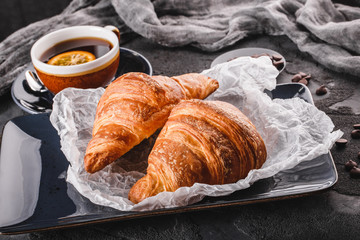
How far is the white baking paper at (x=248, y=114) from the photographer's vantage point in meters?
1.00

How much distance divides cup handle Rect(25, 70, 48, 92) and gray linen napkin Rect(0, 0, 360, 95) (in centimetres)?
15

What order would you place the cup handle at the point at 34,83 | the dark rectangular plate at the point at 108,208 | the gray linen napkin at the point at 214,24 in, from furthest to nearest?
the gray linen napkin at the point at 214,24, the cup handle at the point at 34,83, the dark rectangular plate at the point at 108,208

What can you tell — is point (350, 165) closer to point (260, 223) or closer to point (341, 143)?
point (341, 143)

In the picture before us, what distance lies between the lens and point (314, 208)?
106 cm

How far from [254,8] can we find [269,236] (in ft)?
4.10

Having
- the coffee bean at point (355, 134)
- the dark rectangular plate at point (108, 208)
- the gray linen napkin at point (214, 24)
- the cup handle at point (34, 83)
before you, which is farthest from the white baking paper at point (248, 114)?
the gray linen napkin at point (214, 24)

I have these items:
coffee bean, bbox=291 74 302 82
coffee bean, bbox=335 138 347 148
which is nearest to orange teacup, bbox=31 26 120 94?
coffee bean, bbox=291 74 302 82

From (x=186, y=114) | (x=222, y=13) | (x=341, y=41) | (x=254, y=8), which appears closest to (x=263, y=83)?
(x=186, y=114)

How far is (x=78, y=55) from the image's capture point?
154cm

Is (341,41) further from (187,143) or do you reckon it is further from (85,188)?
(85,188)

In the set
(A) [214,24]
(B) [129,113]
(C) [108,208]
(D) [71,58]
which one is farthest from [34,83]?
(A) [214,24]

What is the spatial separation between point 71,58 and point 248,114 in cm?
69

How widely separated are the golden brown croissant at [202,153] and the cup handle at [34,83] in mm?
710

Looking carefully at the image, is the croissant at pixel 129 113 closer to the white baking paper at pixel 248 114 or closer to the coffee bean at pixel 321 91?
the white baking paper at pixel 248 114
